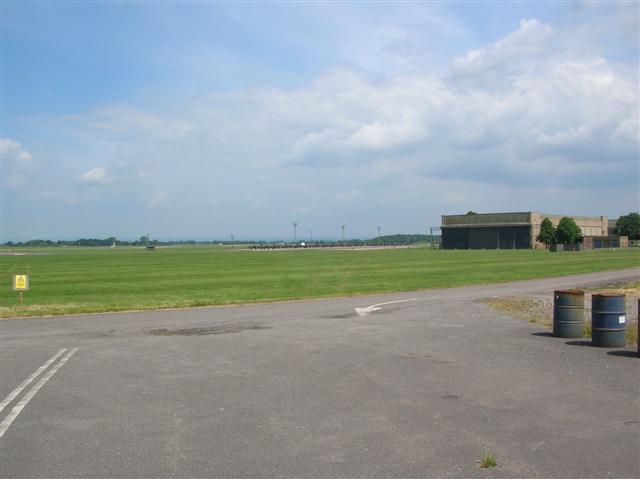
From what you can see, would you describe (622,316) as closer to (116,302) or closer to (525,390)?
(525,390)

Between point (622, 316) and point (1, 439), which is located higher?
point (622, 316)

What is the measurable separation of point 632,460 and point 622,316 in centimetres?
683

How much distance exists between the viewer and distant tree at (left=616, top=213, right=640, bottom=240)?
140 m

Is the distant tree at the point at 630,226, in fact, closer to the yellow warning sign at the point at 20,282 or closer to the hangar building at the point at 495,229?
the hangar building at the point at 495,229

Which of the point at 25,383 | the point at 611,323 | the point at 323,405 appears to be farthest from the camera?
the point at 611,323

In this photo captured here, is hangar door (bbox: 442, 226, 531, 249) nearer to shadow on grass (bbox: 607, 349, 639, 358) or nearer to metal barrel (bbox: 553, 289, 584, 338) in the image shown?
metal barrel (bbox: 553, 289, 584, 338)

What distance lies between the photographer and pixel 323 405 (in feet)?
27.3

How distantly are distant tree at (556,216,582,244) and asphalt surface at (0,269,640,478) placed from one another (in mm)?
88312

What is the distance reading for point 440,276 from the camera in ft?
123

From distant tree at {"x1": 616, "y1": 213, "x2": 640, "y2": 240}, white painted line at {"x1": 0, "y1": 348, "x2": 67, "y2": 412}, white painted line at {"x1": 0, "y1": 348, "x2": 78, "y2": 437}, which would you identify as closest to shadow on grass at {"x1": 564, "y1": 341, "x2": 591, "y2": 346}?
white painted line at {"x1": 0, "y1": 348, "x2": 78, "y2": 437}

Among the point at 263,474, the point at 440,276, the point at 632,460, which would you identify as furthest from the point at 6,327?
the point at 440,276

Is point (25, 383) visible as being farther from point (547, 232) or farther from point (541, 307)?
point (547, 232)

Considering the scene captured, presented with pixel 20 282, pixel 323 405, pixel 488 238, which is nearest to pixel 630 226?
pixel 488 238

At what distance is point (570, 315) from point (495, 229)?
10671cm
